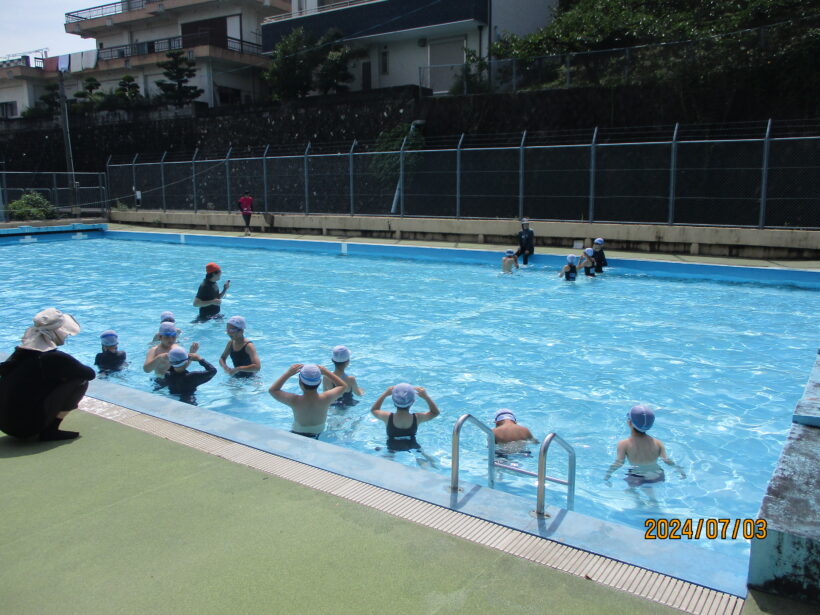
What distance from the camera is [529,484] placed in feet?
18.5

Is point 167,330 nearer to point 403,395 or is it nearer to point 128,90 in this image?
point 403,395

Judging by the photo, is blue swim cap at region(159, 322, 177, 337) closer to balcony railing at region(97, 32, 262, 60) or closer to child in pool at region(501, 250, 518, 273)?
child in pool at region(501, 250, 518, 273)

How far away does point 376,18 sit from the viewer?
99.3 feet

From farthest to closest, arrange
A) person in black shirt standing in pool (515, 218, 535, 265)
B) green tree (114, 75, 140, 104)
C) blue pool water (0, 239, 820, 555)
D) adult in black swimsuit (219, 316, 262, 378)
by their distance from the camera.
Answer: green tree (114, 75, 140, 104) → person in black shirt standing in pool (515, 218, 535, 265) → adult in black swimsuit (219, 316, 262, 378) → blue pool water (0, 239, 820, 555)

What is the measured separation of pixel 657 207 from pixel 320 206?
489 inches

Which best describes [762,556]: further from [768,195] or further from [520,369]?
[768,195]

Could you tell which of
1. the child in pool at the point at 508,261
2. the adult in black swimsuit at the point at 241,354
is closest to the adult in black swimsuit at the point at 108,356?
the adult in black swimsuit at the point at 241,354

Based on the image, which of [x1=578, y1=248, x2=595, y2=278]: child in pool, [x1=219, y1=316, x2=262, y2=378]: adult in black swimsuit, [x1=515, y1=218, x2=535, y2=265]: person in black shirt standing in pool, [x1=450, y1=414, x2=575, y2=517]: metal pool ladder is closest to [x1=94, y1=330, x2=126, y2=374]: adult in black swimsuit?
[x1=219, y1=316, x2=262, y2=378]: adult in black swimsuit

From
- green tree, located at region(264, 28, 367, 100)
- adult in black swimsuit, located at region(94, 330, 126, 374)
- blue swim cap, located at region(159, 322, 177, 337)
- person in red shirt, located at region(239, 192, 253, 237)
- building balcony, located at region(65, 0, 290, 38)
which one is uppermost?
building balcony, located at region(65, 0, 290, 38)

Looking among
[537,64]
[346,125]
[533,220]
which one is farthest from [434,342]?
[346,125]

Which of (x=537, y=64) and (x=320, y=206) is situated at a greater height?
(x=537, y=64)

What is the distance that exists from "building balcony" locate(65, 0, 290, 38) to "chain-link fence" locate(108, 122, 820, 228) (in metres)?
16.9

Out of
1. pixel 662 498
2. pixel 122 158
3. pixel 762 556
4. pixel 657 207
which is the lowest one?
pixel 662 498

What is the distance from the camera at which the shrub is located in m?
26.1
